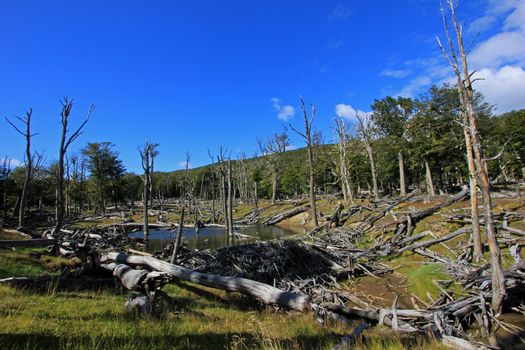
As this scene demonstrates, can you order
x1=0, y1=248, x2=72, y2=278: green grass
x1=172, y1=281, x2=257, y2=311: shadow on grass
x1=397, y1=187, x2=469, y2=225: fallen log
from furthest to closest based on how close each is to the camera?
x1=397, y1=187, x2=469, y2=225: fallen log
x1=0, y1=248, x2=72, y2=278: green grass
x1=172, y1=281, x2=257, y2=311: shadow on grass

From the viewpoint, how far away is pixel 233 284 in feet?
30.0

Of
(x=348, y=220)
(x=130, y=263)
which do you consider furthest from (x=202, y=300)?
(x=348, y=220)

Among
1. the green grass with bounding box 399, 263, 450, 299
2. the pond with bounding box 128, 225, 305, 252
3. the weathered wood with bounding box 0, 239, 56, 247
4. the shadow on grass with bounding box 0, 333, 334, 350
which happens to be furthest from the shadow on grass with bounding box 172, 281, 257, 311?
the pond with bounding box 128, 225, 305, 252

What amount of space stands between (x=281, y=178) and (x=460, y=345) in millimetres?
66062

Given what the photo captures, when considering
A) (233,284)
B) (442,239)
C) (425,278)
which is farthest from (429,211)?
(233,284)

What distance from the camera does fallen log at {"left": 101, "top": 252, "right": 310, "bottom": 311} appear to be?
24.8 ft

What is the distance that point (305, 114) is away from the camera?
25.8m

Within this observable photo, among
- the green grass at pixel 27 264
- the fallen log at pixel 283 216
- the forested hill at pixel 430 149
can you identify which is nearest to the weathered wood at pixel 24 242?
the green grass at pixel 27 264

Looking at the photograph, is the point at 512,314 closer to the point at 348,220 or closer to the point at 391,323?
the point at 391,323

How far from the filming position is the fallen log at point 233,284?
7570mm

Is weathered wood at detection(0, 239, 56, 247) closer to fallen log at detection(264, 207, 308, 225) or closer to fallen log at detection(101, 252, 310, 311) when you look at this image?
fallen log at detection(101, 252, 310, 311)

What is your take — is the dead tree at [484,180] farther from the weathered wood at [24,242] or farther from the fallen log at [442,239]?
the weathered wood at [24,242]

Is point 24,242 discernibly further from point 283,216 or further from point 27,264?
point 283,216

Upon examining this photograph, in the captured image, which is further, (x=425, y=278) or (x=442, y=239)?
(x=442, y=239)
